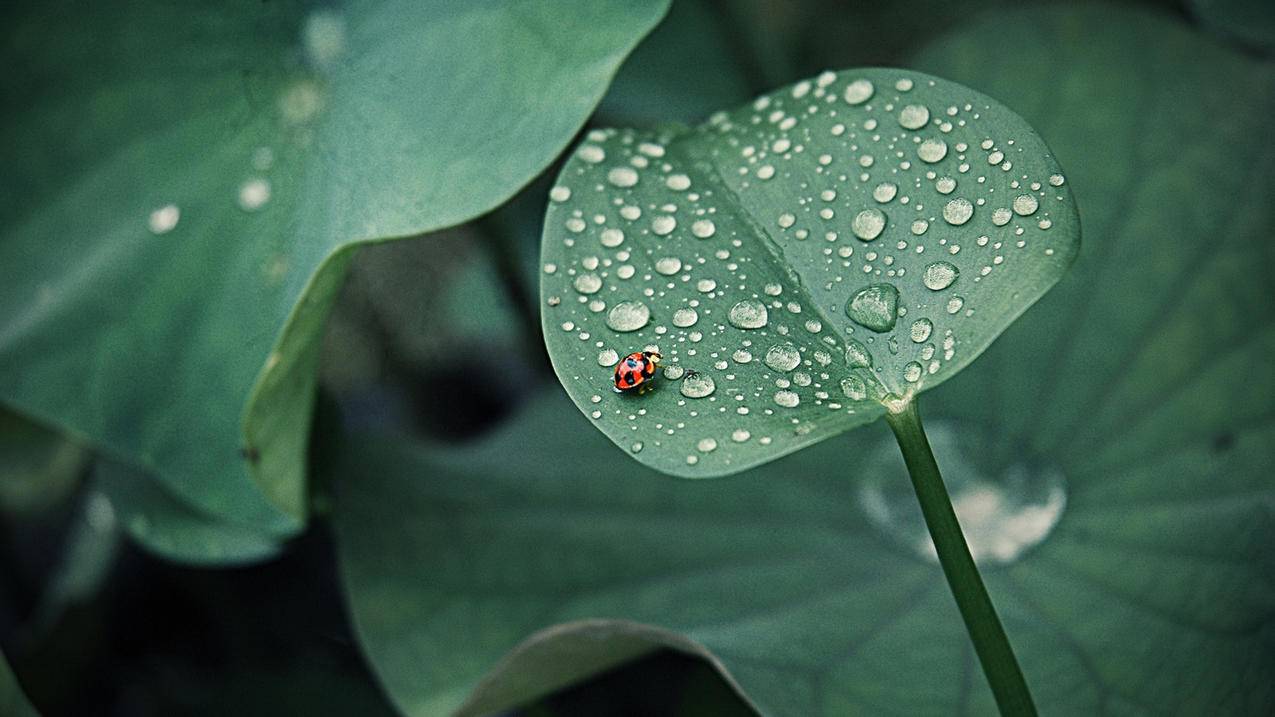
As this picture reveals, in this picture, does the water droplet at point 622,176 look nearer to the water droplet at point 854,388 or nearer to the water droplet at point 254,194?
the water droplet at point 854,388

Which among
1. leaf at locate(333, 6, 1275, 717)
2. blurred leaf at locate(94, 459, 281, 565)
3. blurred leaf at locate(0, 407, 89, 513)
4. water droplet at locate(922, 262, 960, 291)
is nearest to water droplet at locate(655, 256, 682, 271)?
water droplet at locate(922, 262, 960, 291)

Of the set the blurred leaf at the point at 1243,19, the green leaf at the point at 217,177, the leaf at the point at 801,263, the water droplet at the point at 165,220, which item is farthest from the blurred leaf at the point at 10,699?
the blurred leaf at the point at 1243,19

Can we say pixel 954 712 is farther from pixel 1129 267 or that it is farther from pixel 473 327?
pixel 473 327

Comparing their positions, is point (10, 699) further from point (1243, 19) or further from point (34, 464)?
point (1243, 19)

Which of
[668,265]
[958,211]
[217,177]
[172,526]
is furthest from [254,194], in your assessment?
[958,211]

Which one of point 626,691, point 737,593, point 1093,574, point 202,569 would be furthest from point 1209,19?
point 202,569

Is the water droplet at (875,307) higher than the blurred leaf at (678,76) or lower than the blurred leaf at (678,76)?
higher

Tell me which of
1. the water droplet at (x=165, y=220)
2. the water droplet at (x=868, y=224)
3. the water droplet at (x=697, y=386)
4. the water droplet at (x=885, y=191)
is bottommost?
the water droplet at (x=165, y=220)
